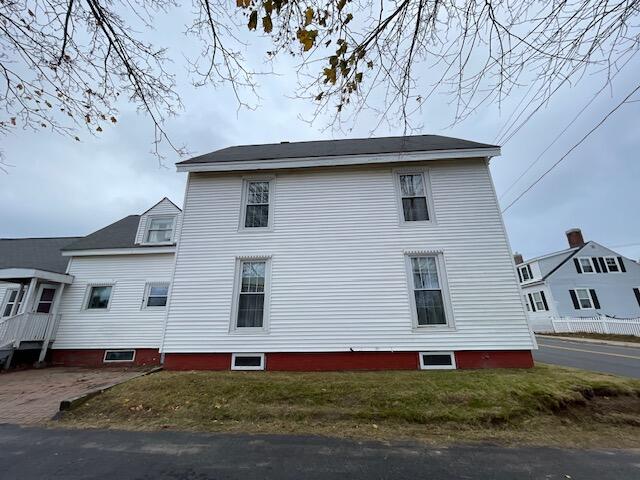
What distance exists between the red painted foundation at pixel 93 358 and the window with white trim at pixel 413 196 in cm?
1004

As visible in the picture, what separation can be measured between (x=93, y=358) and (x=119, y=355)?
949mm

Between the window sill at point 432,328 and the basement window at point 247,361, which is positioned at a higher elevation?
the window sill at point 432,328

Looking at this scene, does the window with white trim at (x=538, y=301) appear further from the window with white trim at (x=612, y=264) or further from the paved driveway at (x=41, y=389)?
the paved driveway at (x=41, y=389)

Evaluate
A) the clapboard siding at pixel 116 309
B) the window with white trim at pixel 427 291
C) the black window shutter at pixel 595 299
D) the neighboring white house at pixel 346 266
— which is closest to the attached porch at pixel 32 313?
the clapboard siding at pixel 116 309

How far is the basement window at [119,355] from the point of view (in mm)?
10281

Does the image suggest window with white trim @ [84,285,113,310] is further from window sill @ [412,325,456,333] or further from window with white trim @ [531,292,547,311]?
window with white trim @ [531,292,547,311]

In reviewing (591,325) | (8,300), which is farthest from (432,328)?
(591,325)

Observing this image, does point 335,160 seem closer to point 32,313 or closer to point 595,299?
point 32,313

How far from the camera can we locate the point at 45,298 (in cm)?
1080

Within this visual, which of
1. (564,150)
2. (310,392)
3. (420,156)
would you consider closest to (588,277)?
(564,150)

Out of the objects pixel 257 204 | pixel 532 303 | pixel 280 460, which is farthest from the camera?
pixel 532 303

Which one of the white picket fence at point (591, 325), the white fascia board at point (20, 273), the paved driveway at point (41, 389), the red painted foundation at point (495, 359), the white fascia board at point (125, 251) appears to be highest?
the white fascia board at point (125, 251)

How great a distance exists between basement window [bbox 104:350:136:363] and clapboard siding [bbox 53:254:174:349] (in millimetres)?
257

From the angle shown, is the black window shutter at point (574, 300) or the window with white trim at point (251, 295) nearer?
the window with white trim at point (251, 295)
